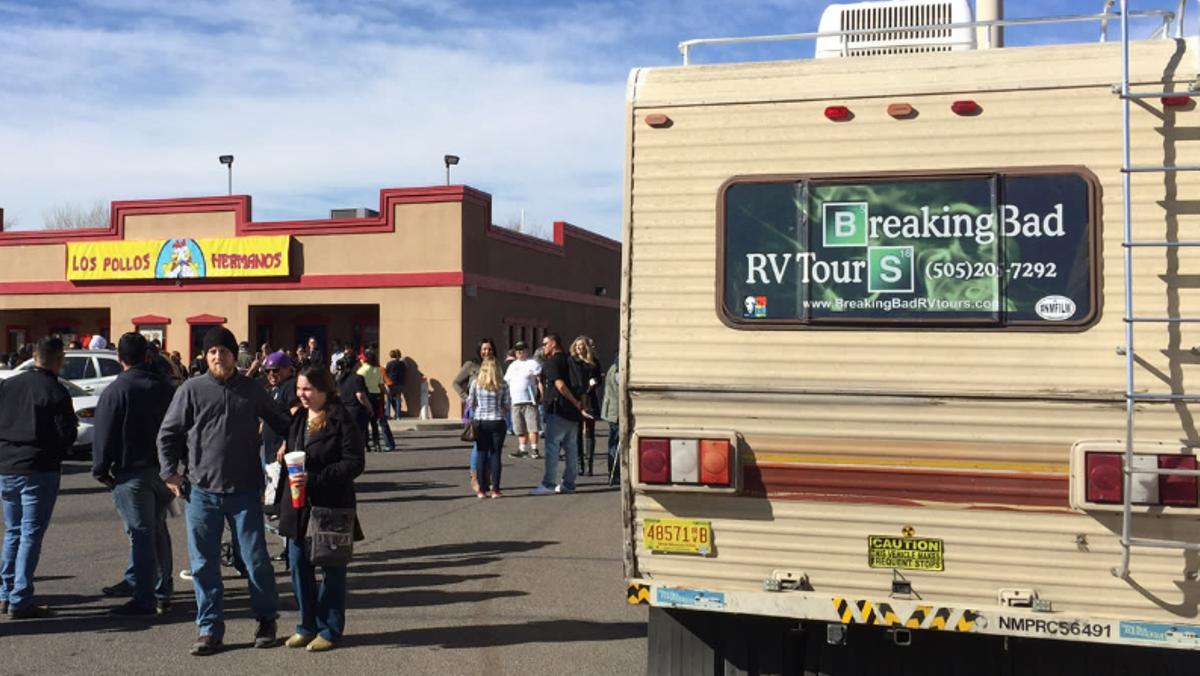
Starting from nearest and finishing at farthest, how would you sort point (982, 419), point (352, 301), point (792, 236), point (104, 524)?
1. point (982, 419)
2. point (792, 236)
3. point (104, 524)
4. point (352, 301)

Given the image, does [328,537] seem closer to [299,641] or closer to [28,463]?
[299,641]

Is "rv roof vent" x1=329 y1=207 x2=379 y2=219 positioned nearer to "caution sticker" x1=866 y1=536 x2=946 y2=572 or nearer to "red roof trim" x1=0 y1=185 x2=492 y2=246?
"red roof trim" x1=0 y1=185 x2=492 y2=246

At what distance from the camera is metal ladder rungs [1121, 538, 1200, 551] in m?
4.62

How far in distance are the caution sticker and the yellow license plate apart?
Answer: 683 millimetres

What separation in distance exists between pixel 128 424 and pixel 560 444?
6.89 meters

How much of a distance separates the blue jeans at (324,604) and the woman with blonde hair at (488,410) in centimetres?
601

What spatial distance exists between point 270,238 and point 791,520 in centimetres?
2638

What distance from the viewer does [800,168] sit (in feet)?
17.5

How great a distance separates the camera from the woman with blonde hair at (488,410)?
13391mm

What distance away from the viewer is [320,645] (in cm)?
730

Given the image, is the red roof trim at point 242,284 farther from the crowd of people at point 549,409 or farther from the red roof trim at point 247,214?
the crowd of people at point 549,409

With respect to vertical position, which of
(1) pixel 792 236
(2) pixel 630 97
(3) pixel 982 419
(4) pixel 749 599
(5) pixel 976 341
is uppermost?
(2) pixel 630 97

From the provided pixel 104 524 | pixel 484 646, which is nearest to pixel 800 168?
pixel 484 646

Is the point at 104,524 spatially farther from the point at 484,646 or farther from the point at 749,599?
the point at 749,599
